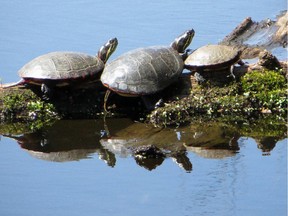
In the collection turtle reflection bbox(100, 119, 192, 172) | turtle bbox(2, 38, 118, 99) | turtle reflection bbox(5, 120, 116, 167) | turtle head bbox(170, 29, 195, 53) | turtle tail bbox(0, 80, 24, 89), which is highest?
turtle head bbox(170, 29, 195, 53)

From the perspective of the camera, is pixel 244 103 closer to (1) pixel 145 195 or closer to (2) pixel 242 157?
(2) pixel 242 157

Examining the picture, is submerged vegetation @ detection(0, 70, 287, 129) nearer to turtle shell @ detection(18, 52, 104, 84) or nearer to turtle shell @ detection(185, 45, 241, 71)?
turtle shell @ detection(185, 45, 241, 71)

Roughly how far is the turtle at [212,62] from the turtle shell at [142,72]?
0.20 meters

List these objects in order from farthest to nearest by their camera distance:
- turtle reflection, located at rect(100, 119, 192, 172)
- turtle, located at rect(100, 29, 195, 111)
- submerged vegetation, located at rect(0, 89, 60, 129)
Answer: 1. submerged vegetation, located at rect(0, 89, 60, 129)
2. turtle, located at rect(100, 29, 195, 111)
3. turtle reflection, located at rect(100, 119, 192, 172)

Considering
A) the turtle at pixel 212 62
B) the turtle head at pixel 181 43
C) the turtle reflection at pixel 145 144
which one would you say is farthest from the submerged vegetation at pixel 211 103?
the turtle head at pixel 181 43

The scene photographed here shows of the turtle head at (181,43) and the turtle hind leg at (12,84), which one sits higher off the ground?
the turtle head at (181,43)

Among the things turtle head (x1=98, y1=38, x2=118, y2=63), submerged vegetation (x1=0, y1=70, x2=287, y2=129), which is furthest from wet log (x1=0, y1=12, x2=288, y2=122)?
turtle head (x1=98, y1=38, x2=118, y2=63)

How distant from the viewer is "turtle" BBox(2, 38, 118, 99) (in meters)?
10.4

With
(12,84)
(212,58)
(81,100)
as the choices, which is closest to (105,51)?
(81,100)

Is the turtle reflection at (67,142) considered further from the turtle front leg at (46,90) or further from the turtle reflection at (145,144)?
the turtle front leg at (46,90)

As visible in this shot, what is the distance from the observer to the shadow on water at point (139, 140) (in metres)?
9.40

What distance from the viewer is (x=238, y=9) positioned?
15.5 meters

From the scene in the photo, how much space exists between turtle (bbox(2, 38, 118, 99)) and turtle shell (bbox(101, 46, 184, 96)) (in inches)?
9.5

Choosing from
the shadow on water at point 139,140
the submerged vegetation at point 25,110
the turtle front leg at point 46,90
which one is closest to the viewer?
the shadow on water at point 139,140
